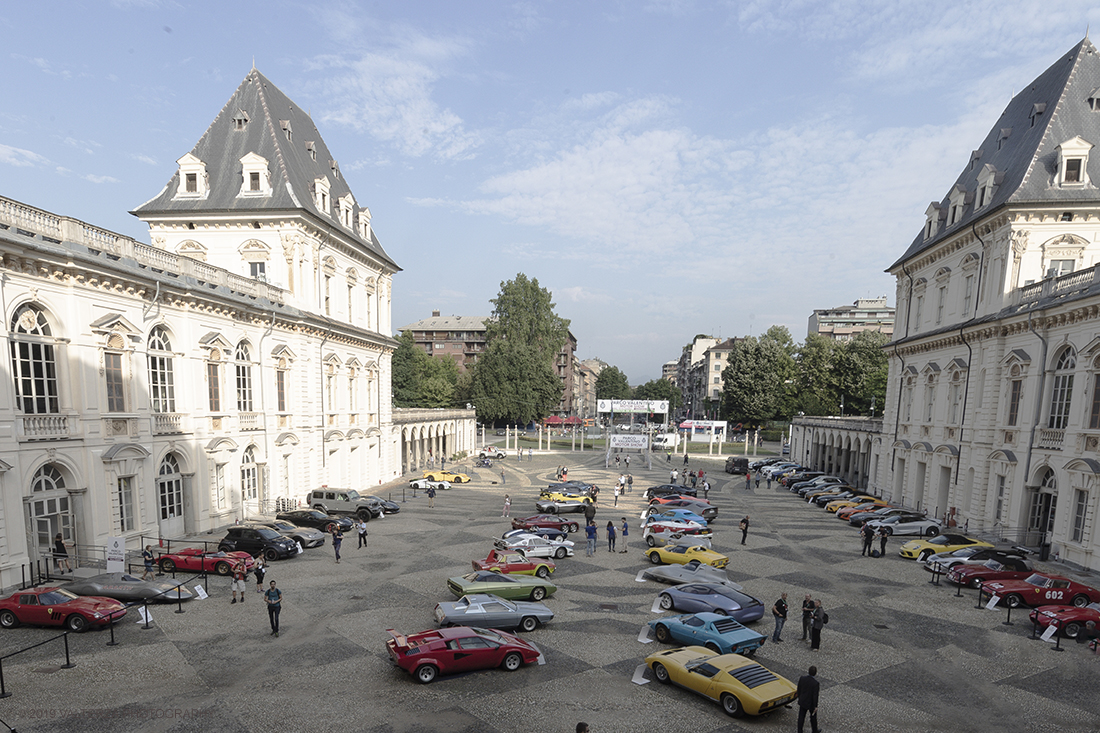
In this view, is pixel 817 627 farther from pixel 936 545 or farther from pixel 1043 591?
pixel 936 545

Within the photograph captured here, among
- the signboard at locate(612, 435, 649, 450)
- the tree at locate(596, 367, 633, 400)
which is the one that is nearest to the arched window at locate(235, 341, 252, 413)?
the signboard at locate(612, 435, 649, 450)

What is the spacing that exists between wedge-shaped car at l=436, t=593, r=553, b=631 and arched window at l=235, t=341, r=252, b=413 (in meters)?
19.6

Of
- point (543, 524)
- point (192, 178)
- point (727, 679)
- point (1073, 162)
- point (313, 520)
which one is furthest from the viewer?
point (192, 178)

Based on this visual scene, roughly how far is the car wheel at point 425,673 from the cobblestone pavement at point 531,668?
0.67 feet

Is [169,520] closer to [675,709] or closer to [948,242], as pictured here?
[675,709]

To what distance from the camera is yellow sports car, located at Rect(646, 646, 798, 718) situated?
1170 cm

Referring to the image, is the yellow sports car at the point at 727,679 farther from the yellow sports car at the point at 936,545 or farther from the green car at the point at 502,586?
the yellow sports car at the point at 936,545

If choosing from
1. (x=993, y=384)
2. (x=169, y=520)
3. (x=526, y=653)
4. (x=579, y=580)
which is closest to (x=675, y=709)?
(x=526, y=653)

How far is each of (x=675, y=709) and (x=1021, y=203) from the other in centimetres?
3108

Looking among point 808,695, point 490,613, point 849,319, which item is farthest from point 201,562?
point 849,319

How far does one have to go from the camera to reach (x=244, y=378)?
98.3 ft

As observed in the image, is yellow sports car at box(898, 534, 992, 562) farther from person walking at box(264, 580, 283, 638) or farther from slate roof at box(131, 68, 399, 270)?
slate roof at box(131, 68, 399, 270)

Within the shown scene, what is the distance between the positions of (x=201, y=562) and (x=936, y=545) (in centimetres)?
3106

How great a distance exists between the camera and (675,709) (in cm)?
1216
